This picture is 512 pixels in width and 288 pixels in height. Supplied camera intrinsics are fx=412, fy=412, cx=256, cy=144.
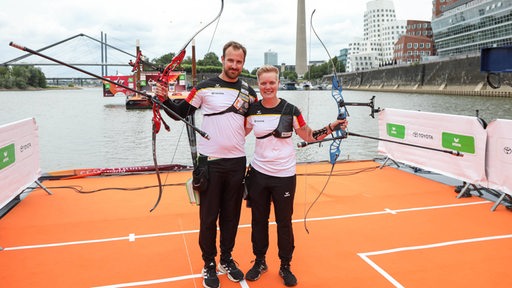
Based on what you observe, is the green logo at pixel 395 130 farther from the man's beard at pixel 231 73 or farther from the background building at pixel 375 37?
the background building at pixel 375 37

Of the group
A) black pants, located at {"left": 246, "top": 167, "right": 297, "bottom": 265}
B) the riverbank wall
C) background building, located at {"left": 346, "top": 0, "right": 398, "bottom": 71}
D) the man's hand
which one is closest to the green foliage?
the riverbank wall

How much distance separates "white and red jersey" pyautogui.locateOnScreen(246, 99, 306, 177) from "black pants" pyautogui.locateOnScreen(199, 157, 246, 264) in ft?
0.54

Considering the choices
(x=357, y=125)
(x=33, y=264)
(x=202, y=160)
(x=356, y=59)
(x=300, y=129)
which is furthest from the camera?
A: (x=356, y=59)

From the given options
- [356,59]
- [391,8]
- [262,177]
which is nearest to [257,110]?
[262,177]

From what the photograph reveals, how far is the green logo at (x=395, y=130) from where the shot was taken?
25.8ft

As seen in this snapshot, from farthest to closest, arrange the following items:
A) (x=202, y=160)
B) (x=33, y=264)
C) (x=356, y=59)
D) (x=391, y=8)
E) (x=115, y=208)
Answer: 1. (x=391, y=8)
2. (x=356, y=59)
3. (x=115, y=208)
4. (x=33, y=264)
5. (x=202, y=160)

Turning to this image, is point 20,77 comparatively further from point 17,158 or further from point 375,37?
point 375,37

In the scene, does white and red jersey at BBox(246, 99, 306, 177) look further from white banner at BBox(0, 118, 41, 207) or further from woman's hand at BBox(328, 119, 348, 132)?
white banner at BBox(0, 118, 41, 207)

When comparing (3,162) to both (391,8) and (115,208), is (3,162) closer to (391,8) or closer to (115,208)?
(115,208)

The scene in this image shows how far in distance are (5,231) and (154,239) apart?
178 centimetres

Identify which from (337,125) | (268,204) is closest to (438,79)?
(337,125)

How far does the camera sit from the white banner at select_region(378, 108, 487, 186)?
6164mm

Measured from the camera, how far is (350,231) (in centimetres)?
479

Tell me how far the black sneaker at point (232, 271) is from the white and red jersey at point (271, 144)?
0.88m
